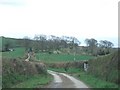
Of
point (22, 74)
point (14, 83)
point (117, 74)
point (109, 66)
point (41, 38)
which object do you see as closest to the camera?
point (117, 74)

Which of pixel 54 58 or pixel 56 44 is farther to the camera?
pixel 56 44

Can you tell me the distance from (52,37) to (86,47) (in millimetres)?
19541

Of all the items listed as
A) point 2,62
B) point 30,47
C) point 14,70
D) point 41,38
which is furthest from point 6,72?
point 41,38

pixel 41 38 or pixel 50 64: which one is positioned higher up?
pixel 41 38

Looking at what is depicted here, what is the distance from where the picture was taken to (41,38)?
14050 centimetres

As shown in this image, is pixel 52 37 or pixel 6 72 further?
pixel 52 37

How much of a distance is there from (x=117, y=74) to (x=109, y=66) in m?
6.64

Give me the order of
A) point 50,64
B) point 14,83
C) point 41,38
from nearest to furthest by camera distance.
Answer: point 14,83
point 50,64
point 41,38

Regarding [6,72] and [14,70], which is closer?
[6,72]

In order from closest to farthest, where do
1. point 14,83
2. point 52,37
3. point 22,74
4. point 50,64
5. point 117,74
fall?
point 117,74 < point 14,83 < point 22,74 < point 50,64 < point 52,37

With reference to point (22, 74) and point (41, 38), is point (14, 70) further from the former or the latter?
point (41, 38)

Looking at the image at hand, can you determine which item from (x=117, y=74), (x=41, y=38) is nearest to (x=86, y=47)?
(x=41, y=38)

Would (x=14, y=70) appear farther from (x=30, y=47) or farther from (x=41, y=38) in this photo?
(x=41, y=38)

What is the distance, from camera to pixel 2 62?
38.7 m
